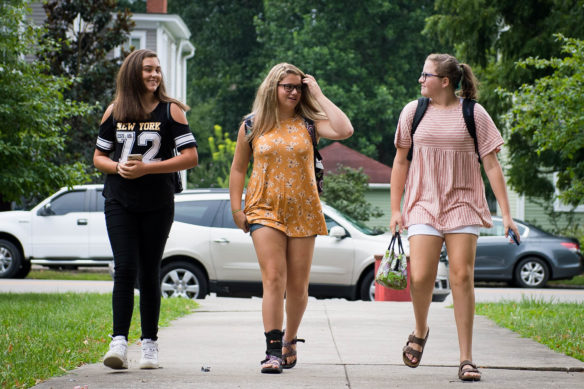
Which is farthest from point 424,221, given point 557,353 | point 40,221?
point 40,221

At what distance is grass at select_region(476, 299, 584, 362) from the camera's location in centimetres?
770

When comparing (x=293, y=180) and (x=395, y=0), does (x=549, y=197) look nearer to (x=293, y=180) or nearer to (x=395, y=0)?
(x=293, y=180)

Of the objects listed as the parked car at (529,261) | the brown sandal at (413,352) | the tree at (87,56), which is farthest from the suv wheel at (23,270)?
the brown sandal at (413,352)

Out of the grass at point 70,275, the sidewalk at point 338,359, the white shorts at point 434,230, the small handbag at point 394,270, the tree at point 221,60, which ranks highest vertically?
the tree at point 221,60

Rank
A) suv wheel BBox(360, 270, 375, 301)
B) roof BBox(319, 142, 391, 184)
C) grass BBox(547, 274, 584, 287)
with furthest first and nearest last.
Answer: roof BBox(319, 142, 391, 184), grass BBox(547, 274, 584, 287), suv wheel BBox(360, 270, 375, 301)

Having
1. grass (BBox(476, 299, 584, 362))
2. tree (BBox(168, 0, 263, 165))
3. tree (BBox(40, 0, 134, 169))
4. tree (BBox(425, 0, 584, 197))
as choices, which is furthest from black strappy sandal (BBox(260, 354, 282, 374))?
tree (BBox(168, 0, 263, 165))

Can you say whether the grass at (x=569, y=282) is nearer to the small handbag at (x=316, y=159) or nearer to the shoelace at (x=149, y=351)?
the small handbag at (x=316, y=159)

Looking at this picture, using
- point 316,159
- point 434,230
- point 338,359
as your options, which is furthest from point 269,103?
point 338,359

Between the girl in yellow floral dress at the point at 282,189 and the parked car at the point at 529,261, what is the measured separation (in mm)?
13487

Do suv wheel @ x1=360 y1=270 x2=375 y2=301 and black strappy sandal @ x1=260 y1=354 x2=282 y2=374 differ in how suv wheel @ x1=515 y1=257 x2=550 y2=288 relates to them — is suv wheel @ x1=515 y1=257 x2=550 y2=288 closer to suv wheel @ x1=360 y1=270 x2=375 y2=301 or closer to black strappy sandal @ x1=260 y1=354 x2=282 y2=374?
suv wheel @ x1=360 y1=270 x2=375 y2=301

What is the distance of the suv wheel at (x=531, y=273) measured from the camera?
63.5ft

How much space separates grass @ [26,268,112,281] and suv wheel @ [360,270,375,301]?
23.5 ft

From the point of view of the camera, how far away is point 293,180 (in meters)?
6.19

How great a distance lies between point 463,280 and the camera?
19.5ft
